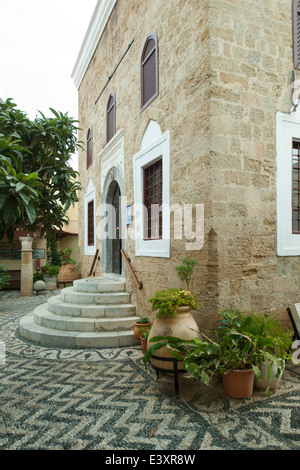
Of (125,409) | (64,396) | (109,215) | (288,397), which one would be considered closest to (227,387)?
(288,397)

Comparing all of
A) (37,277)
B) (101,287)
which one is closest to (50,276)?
(37,277)

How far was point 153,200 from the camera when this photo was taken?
559 centimetres

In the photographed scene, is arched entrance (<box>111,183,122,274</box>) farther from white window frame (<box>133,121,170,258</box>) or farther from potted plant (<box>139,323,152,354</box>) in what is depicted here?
potted plant (<box>139,323,152,354</box>)

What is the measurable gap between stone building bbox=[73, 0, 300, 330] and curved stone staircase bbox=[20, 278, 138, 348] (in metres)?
0.49

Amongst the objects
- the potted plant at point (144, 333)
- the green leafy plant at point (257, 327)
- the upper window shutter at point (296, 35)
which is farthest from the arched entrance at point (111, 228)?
the upper window shutter at point (296, 35)

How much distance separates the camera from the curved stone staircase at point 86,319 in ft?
16.1

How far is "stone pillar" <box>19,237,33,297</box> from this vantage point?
1091cm

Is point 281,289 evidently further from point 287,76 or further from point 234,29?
point 234,29

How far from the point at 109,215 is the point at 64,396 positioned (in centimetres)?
547

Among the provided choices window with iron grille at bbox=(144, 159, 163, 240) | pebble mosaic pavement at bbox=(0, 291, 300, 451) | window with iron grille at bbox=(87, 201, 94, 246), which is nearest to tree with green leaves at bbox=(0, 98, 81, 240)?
window with iron grille at bbox=(144, 159, 163, 240)

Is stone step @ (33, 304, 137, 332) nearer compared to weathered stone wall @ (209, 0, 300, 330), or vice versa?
weathered stone wall @ (209, 0, 300, 330)

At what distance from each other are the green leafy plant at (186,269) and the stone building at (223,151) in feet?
0.40

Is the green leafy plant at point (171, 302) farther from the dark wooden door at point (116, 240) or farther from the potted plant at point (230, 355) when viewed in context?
the dark wooden door at point (116, 240)

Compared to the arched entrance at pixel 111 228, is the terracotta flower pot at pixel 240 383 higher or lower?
lower
